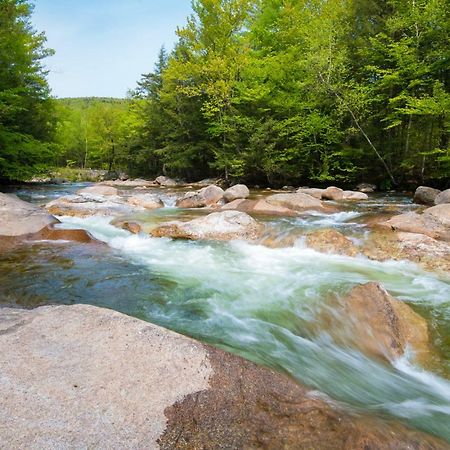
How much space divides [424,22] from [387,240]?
43.1ft

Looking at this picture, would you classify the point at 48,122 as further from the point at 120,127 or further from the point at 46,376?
the point at 46,376

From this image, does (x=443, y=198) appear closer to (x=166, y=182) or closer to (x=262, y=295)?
(x=262, y=295)

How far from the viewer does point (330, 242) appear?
785cm

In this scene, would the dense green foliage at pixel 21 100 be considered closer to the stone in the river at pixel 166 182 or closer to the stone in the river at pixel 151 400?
the stone in the river at pixel 166 182

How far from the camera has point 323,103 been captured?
61.4 ft

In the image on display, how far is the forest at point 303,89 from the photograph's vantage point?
51.9 ft

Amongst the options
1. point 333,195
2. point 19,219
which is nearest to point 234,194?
point 333,195

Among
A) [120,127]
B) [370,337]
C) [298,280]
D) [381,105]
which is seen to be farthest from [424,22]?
[120,127]

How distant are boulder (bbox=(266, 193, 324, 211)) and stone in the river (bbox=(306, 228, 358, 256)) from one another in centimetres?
382

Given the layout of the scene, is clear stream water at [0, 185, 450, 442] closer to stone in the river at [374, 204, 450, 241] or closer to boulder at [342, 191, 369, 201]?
stone in the river at [374, 204, 450, 241]

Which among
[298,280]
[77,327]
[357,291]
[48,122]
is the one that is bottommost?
[298,280]

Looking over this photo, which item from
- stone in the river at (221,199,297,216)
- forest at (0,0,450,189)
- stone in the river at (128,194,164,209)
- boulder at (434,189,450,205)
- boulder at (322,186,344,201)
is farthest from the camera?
forest at (0,0,450,189)

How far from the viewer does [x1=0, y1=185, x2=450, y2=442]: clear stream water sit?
3.37 meters

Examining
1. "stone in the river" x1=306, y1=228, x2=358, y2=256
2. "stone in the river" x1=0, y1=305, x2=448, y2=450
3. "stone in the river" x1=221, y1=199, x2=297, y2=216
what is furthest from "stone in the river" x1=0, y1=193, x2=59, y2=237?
"stone in the river" x1=306, y1=228, x2=358, y2=256
